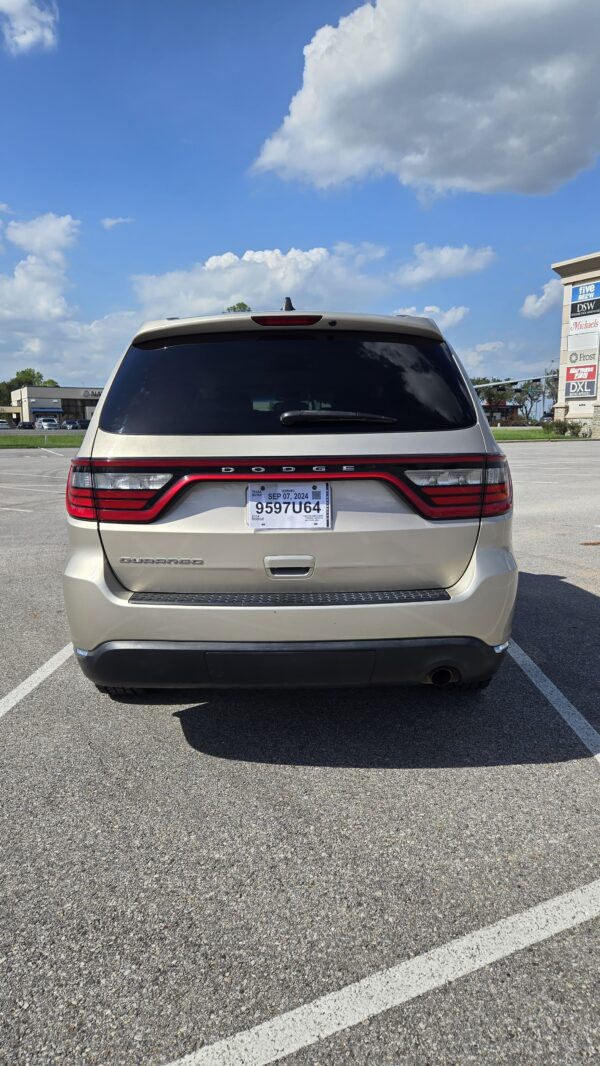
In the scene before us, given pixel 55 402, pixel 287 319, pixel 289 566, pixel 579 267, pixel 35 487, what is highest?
pixel 579 267

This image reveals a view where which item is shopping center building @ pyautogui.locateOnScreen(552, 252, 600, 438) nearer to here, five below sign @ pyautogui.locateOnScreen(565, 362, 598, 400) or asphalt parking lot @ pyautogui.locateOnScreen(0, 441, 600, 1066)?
five below sign @ pyautogui.locateOnScreen(565, 362, 598, 400)

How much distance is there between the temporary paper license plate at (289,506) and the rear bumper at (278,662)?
0.45 meters

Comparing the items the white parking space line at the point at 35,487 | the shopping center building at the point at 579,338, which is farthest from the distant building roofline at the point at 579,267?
the white parking space line at the point at 35,487

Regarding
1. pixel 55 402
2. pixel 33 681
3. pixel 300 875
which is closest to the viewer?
pixel 300 875

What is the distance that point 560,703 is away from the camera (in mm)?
3584

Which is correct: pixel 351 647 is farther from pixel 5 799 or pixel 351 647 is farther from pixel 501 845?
pixel 5 799

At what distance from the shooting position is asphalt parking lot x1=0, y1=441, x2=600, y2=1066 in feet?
5.62

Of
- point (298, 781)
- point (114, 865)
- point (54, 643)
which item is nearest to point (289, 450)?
point (298, 781)

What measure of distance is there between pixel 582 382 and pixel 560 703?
6425 cm

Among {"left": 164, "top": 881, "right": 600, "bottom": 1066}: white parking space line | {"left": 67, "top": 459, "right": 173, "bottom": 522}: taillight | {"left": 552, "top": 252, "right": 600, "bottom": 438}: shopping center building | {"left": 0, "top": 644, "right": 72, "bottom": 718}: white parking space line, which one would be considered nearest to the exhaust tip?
{"left": 164, "top": 881, "right": 600, "bottom": 1066}: white parking space line

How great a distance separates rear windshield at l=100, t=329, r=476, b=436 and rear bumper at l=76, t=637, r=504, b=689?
815 millimetres

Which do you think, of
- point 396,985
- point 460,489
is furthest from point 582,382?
point 396,985

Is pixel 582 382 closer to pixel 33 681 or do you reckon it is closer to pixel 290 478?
Answer: pixel 33 681

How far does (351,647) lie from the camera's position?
263 cm
